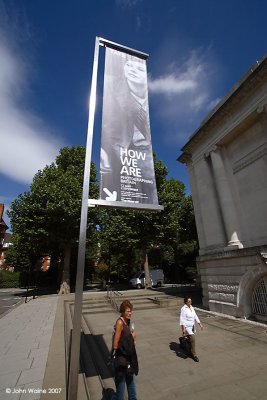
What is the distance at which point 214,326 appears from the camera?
9906 millimetres

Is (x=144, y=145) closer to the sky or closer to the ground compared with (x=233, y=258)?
closer to the sky

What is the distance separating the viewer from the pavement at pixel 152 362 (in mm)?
4691

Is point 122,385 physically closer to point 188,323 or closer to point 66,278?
point 188,323

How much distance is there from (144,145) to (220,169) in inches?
378

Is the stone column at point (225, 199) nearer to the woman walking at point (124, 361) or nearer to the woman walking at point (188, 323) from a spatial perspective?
the woman walking at point (188, 323)

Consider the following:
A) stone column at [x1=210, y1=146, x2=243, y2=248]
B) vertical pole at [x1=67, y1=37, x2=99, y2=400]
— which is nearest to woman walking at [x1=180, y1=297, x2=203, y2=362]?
vertical pole at [x1=67, y1=37, x2=99, y2=400]

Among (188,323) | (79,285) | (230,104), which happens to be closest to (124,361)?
(79,285)

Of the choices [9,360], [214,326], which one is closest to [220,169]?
[214,326]

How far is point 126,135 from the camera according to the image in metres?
5.87

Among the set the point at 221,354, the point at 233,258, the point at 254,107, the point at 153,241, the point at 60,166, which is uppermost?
the point at 60,166

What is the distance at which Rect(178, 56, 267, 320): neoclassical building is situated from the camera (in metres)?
11.1

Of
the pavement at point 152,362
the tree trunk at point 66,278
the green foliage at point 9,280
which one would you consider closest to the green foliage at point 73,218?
the tree trunk at point 66,278

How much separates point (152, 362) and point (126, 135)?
601cm

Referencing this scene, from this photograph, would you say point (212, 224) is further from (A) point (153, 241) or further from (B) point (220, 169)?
(A) point (153, 241)
